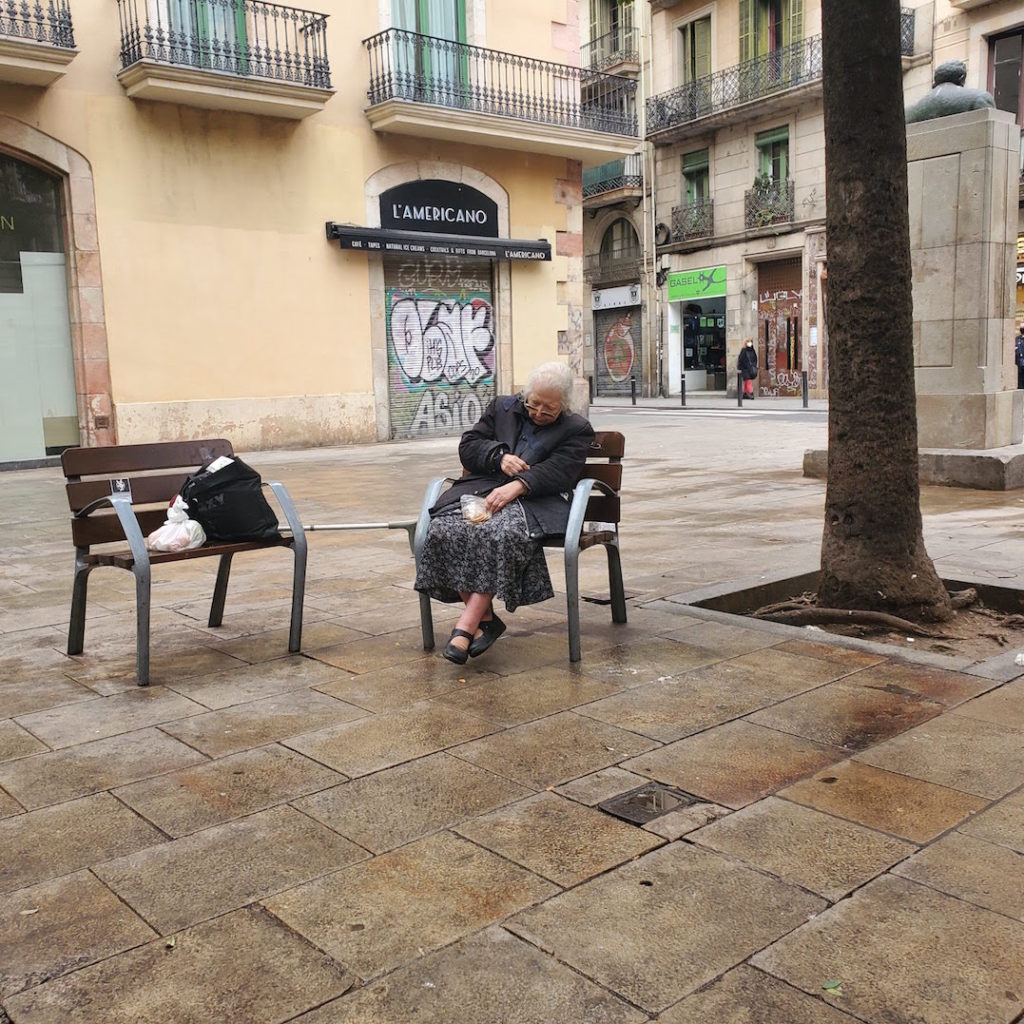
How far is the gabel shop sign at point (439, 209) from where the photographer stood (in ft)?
56.1

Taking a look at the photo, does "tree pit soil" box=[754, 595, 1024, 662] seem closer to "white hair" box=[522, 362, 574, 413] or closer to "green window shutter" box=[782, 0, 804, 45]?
"white hair" box=[522, 362, 574, 413]

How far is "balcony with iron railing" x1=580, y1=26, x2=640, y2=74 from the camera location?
33625 millimetres

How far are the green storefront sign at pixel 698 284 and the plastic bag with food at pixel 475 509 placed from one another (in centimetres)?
2865

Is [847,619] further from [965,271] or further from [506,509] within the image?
[965,271]

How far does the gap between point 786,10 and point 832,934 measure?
3119cm

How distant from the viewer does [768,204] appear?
2989cm

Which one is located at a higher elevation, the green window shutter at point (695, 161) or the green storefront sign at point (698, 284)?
the green window shutter at point (695, 161)

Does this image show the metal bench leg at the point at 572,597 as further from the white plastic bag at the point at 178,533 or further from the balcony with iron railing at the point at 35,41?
the balcony with iron railing at the point at 35,41

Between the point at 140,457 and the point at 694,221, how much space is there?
29.8 metres

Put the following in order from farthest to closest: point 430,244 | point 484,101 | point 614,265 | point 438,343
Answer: point 614,265 < point 438,343 < point 484,101 < point 430,244

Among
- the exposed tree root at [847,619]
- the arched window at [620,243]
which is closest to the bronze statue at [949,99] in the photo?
the exposed tree root at [847,619]

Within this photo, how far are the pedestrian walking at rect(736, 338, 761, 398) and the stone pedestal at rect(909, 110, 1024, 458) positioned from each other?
1818cm

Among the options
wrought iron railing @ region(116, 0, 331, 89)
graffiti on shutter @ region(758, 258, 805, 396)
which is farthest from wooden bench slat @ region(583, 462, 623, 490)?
graffiti on shutter @ region(758, 258, 805, 396)

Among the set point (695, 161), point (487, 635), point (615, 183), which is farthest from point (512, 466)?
point (615, 183)
